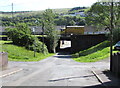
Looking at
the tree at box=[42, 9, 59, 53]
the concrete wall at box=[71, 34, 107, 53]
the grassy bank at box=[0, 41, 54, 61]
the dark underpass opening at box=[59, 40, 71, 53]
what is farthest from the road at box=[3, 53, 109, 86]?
the dark underpass opening at box=[59, 40, 71, 53]

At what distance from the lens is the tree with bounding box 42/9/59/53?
198ft

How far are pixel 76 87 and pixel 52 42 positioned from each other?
1932 inches

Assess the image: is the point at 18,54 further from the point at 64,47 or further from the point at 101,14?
the point at 64,47

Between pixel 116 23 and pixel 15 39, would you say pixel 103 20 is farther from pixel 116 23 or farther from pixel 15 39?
pixel 15 39

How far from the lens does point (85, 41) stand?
54.3m

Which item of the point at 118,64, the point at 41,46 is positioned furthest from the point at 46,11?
the point at 118,64

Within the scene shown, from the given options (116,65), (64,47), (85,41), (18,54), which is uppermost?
(116,65)

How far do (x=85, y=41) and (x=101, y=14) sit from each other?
7.67m

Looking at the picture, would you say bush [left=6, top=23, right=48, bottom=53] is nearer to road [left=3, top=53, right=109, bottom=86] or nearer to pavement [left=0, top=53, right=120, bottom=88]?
pavement [left=0, top=53, right=120, bottom=88]

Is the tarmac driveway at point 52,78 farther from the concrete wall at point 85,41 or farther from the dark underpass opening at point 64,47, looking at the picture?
the dark underpass opening at point 64,47

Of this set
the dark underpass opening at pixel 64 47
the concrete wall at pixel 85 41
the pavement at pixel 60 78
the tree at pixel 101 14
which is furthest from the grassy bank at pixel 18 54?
the dark underpass opening at pixel 64 47

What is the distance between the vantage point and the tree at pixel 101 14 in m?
49.1

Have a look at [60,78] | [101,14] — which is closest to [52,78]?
[60,78]

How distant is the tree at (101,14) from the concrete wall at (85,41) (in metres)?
3.02
